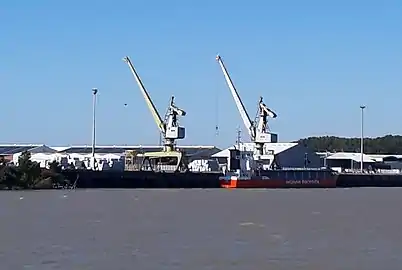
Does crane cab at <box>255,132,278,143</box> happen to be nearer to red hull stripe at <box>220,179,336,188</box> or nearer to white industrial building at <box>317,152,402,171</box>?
red hull stripe at <box>220,179,336,188</box>

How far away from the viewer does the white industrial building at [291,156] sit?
13938cm

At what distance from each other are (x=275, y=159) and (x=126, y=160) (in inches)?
815

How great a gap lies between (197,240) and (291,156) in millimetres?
111297

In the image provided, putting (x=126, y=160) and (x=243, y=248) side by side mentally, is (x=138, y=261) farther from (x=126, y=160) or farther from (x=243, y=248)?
(x=126, y=160)

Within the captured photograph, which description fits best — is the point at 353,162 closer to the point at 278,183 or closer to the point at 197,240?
the point at 278,183

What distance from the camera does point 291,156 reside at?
142 meters

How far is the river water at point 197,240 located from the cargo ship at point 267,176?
6578cm

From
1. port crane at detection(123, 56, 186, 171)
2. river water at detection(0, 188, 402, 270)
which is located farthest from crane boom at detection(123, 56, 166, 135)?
river water at detection(0, 188, 402, 270)

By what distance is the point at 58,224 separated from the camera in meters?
38.6

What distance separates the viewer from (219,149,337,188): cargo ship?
115050 millimetres

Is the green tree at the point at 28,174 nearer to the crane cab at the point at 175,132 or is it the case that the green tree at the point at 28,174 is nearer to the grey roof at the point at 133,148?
the crane cab at the point at 175,132

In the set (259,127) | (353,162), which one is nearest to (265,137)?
(259,127)

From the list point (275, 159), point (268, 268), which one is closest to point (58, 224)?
point (268, 268)

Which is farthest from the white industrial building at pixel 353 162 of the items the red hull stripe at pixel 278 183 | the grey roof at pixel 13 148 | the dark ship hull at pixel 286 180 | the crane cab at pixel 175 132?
the grey roof at pixel 13 148
